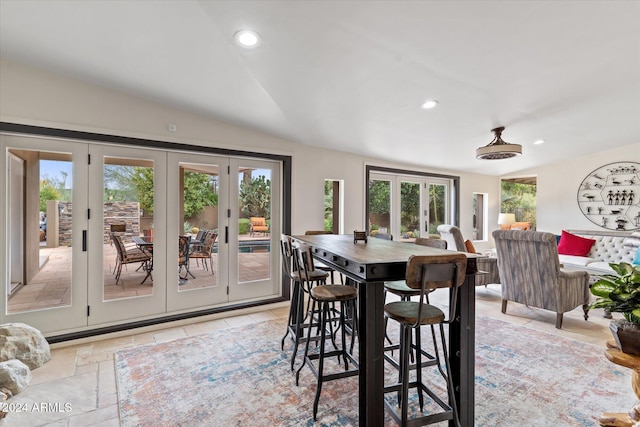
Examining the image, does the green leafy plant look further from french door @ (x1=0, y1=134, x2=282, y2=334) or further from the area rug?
french door @ (x1=0, y1=134, x2=282, y2=334)

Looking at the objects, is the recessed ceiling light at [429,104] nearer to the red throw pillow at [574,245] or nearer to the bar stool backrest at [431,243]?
the bar stool backrest at [431,243]

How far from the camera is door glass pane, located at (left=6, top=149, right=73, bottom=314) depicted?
9.59 ft

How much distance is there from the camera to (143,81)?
3.01m

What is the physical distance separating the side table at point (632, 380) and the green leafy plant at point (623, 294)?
133 millimetres

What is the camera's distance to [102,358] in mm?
2844

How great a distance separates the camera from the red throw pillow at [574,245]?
5371 millimetres

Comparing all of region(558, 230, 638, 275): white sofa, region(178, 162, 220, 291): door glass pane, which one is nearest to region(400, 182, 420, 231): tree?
region(558, 230, 638, 275): white sofa

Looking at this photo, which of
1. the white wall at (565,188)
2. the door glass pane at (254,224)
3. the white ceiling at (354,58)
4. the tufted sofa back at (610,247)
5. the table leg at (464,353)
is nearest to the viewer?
the table leg at (464,353)

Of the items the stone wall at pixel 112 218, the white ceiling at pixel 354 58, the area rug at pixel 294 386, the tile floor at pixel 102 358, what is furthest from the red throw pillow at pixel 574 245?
the stone wall at pixel 112 218

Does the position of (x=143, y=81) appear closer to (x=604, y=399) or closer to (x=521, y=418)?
(x=521, y=418)

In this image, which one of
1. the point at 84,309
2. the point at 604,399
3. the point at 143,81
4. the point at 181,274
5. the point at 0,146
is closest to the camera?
the point at 604,399

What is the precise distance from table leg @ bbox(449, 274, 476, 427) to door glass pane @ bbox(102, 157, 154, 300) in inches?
128

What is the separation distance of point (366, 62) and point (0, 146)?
3339 mm

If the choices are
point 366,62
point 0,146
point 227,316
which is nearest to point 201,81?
point 366,62
